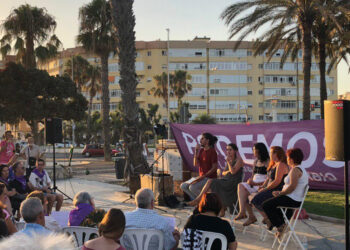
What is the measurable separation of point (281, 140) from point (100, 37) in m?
21.8

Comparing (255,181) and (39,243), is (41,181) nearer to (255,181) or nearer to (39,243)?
(255,181)

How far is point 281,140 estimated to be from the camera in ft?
36.1

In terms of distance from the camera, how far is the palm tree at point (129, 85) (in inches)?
504

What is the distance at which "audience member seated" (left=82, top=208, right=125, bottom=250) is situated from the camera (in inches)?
143

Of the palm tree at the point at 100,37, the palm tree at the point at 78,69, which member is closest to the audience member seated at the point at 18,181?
the palm tree at the point at 100,37

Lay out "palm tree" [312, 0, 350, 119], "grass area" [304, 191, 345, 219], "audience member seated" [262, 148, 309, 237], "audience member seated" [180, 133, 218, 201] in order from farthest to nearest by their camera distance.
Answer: "palm tree" [312, 0, 350, 119], "grass area" [304, 191, 345, 219], "audience member seated" [180, 133, 218, 201], "audience member seated" [262, 148, 309, 237]

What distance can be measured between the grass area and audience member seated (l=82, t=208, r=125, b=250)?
6.28 metres

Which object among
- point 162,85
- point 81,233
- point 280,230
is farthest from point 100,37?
point 162,85

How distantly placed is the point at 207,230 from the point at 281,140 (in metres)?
7.22

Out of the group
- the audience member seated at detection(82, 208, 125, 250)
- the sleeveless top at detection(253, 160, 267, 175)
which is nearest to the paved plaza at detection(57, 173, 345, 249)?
the sleeveless top at detection(253, 160, 267, 175)

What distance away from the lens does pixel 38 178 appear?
952cm

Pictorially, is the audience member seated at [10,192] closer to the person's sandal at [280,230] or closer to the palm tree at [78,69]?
the person's sandal at [280,230]

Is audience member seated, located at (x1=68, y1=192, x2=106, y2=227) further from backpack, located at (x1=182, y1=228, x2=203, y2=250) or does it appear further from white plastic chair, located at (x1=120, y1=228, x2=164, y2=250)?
backpack, located at (x1=182, y1=228, x2=203, y2=250)

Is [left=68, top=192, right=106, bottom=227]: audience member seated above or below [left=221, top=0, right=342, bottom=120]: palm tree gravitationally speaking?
below
